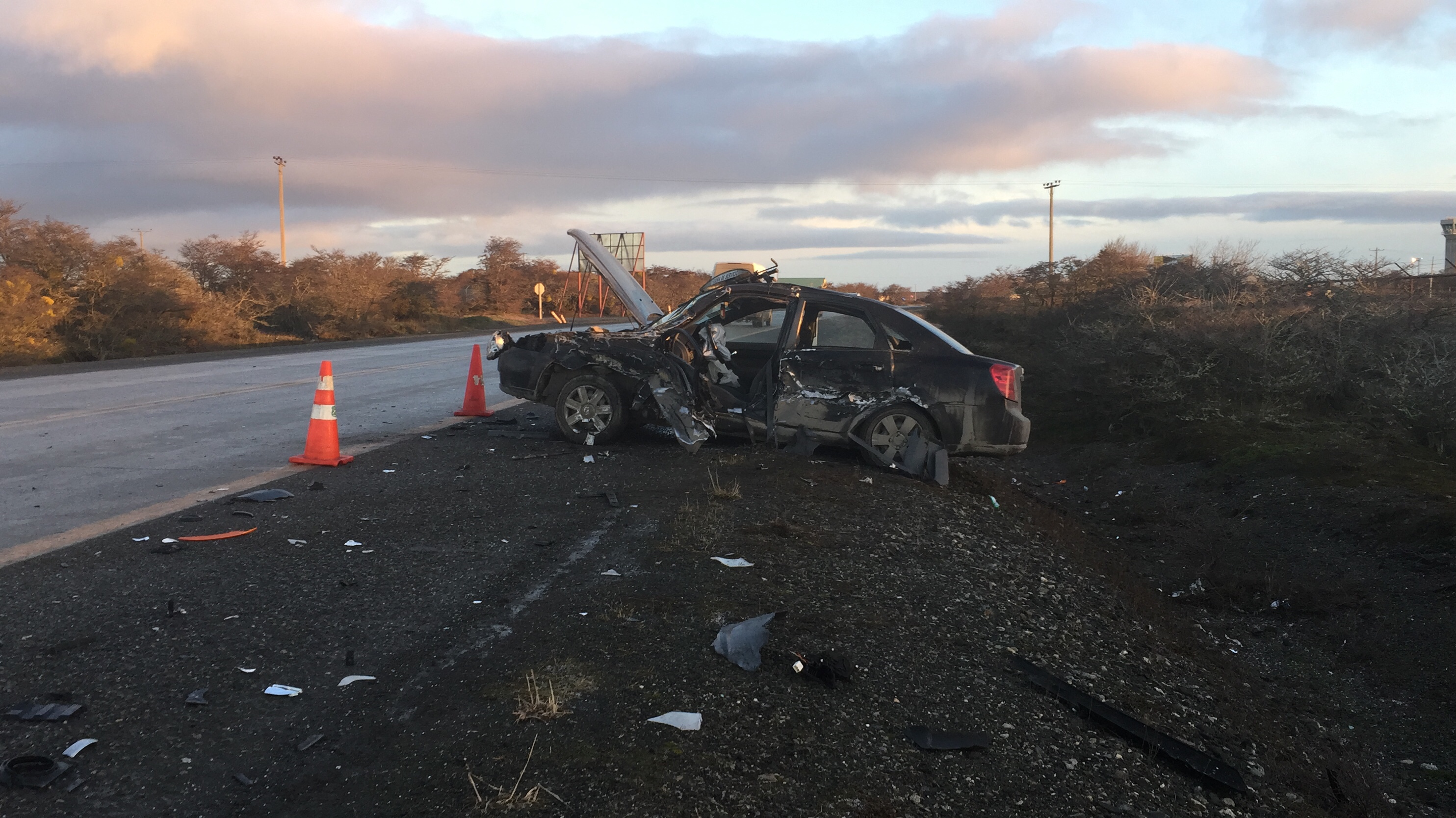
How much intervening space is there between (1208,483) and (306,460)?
340 inches

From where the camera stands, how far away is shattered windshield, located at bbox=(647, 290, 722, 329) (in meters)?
9.22

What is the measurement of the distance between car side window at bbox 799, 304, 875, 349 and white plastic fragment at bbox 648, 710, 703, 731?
17.6 feet

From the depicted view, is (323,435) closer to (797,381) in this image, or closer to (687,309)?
(687,309)

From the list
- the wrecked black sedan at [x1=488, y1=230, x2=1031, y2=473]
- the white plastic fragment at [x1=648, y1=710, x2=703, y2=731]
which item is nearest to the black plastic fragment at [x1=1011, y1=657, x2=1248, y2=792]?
the white plastic fragment at [x1=648, y1=710, x2=703, y2=731]

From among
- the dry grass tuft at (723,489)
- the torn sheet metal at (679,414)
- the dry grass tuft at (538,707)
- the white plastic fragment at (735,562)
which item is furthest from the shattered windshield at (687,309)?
the dry grass tuft at (538,707)

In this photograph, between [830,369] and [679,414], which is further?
[679,414]

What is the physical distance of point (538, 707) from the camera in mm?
3529

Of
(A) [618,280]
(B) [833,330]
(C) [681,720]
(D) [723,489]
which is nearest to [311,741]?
(C) [681,720]

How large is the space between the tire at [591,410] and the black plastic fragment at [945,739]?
5.76 meters

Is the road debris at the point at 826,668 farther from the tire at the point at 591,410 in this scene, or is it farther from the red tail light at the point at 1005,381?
the tire at the point at 591,410

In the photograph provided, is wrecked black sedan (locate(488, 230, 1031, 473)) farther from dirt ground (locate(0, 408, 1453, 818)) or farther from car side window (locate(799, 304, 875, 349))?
dirt ground (locate(0, 408, 1453, 818))

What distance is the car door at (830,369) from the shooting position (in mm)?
8516

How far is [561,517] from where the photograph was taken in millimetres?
6590

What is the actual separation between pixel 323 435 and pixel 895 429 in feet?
16.2
